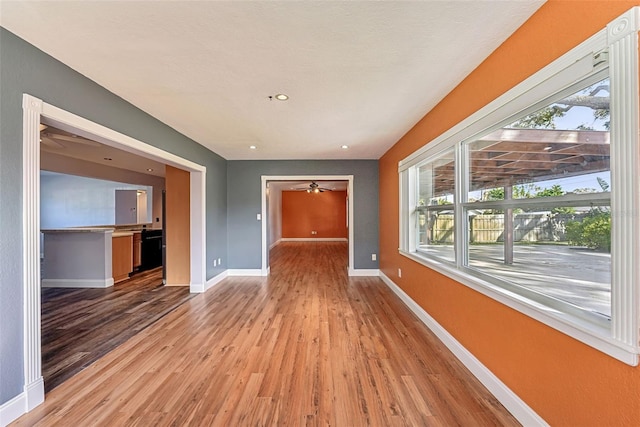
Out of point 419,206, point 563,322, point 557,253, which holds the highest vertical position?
point 419,206

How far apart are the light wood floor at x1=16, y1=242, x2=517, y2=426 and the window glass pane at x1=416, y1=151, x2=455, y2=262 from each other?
0.91 meters

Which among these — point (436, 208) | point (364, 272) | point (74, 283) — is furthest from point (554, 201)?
Answer: point (74, 283)

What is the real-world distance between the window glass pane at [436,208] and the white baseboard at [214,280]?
342cm

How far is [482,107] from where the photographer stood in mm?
2045

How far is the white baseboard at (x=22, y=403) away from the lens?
1633 millimetres

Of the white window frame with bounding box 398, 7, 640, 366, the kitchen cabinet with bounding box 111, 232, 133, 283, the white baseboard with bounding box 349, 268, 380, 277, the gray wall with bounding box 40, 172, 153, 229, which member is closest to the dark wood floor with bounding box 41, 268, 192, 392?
the kitchen cabinet with bounding box 111, 232, 133, 283

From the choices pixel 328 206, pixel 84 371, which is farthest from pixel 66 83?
pixel 328 206

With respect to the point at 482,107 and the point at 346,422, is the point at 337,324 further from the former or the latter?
the point at 482,107

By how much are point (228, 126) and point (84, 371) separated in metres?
2.79

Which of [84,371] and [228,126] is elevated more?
[228,126]

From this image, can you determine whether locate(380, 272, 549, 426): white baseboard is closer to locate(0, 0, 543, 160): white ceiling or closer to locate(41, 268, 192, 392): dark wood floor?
locate(0, 0, 543, 160): white ceiling

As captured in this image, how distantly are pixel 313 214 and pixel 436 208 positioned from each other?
9577mm

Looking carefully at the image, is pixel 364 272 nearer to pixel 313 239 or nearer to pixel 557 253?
pixel 557 253

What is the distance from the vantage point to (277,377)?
213 cm
